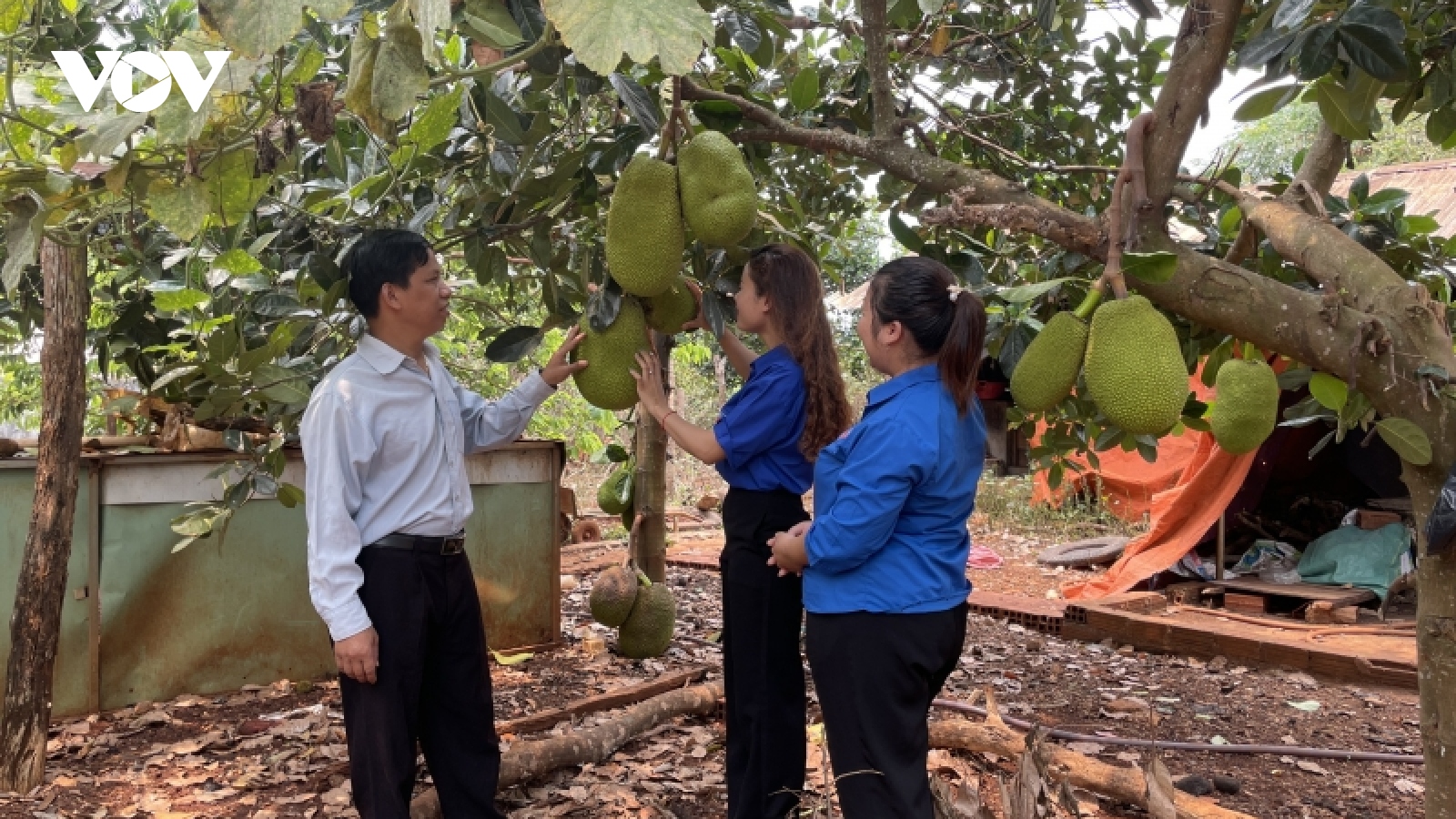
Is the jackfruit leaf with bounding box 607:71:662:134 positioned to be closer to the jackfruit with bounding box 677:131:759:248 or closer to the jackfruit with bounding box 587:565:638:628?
the jackfruit with bounding box 677:131:759:248

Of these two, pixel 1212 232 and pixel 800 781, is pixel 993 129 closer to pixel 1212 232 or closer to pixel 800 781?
pixel 1212 232

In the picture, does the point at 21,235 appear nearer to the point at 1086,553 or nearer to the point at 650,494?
the point at 650,494

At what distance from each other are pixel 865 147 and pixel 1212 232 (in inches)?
31.3

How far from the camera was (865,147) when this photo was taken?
1.94 m

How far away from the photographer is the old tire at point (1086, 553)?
271 inches

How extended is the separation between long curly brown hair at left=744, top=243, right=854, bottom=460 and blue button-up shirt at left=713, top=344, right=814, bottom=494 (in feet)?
0.09

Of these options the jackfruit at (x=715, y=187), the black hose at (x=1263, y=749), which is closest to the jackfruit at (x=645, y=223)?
the jackfruit at (x=715, y=187)

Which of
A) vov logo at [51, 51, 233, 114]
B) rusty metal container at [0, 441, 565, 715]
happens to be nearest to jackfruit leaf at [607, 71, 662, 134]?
vov logo at [51, 51, 233, 114]

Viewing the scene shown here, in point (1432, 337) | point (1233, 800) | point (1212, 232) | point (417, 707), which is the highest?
point (1212, 232)

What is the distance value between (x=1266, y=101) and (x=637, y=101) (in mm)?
1067

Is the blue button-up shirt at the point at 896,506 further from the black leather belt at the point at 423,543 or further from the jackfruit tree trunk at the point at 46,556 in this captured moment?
the jackfruit tree trunk at the point at 46,556

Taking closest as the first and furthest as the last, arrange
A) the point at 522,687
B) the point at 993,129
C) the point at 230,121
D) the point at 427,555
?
1. the point at 230,121
2. the point at 427,555
3. the point at 993,129
4. the point at 522,687

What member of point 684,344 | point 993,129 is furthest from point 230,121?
point 684,344

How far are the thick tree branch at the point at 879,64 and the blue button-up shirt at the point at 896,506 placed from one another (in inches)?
17.4
